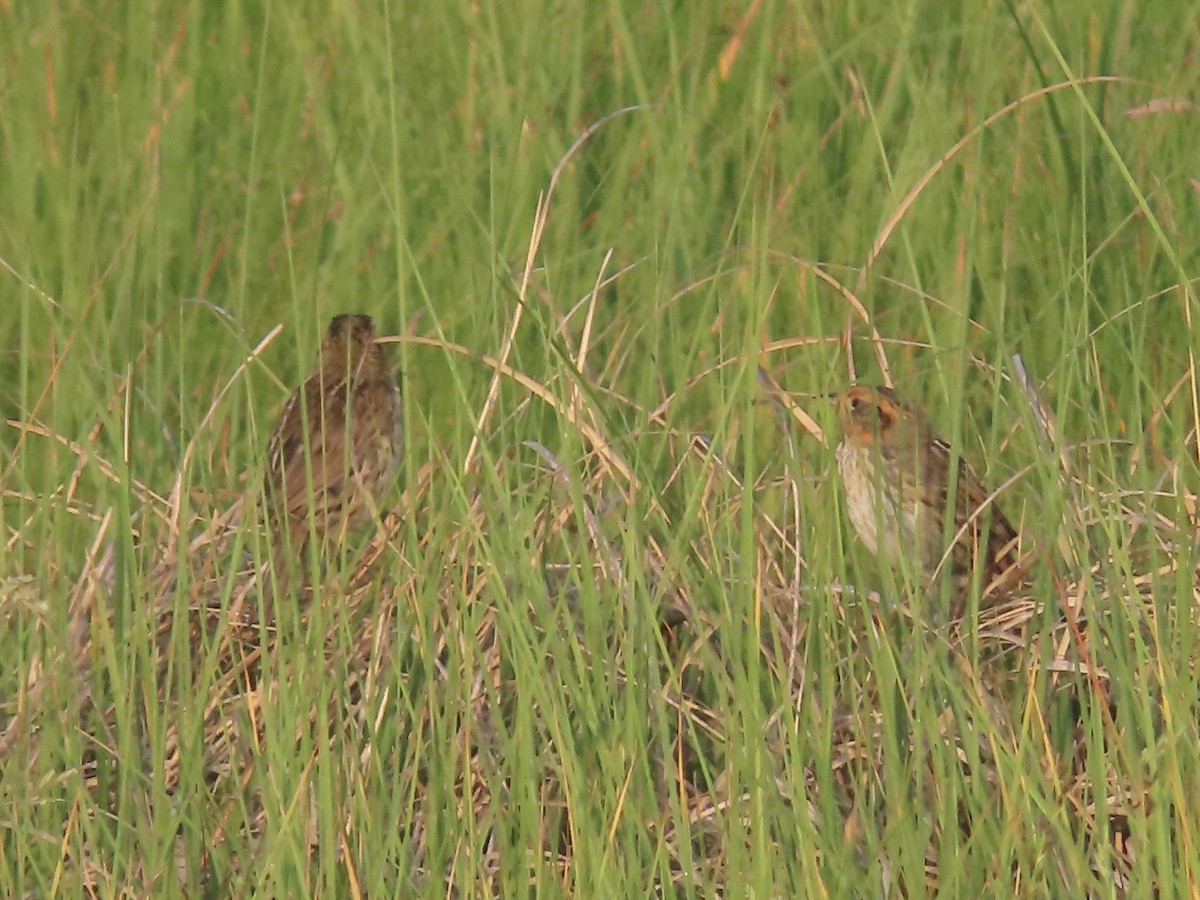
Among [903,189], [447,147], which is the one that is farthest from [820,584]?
[447,147]

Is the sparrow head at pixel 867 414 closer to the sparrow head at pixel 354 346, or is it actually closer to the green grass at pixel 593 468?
the green grass at pixel 593 468

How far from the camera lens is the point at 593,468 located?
3.79 meters

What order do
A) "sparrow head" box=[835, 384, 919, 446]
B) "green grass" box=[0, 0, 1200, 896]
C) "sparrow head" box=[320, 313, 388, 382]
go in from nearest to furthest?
"green grass" box=[0, 0, 1200, 896]
"sparrow head" box=[835, 384, 919, 446]
"sparrow head" box=[320, 313, 388, 382]

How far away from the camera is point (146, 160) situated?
4762 millimetres

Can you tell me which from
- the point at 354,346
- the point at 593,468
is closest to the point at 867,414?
the point at 593,468

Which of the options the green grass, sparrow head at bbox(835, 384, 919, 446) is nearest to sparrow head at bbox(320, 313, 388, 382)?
the green grass

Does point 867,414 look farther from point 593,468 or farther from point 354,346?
point 354,346

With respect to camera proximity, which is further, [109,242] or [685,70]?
[685,70]

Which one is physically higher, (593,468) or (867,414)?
(593,468)

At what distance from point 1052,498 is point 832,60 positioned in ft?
7.09

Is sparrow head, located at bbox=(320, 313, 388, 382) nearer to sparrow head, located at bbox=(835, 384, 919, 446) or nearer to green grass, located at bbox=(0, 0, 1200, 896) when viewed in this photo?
green grass, located at bbox=(0, 0, 1200, 896)

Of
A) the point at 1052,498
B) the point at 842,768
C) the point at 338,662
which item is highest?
the point at 1052,498

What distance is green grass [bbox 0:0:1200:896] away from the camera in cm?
270

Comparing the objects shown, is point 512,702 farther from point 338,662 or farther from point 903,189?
point 903,189
